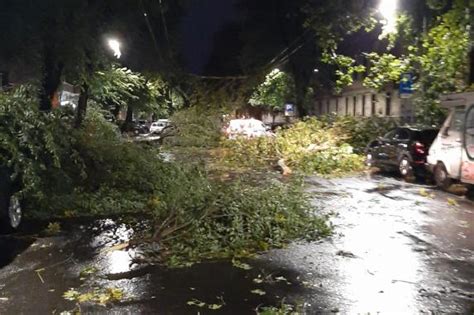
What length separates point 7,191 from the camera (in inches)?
326

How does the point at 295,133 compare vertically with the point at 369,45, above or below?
below

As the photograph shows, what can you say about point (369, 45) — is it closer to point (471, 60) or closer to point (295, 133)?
point (295, 133)

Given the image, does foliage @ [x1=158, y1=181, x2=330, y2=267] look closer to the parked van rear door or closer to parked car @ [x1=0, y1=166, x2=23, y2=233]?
parked car @ [x1=0, y1=166, x2=23, y2=233]

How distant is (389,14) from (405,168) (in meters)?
4.62

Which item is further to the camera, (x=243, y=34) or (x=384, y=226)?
(x=243, y=34)

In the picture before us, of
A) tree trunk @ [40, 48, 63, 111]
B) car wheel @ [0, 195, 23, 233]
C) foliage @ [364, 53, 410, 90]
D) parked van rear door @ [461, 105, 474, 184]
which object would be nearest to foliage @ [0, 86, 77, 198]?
car wheel @ [0, 195, 23, 233]

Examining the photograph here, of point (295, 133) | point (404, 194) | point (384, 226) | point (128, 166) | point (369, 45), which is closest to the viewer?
point (384, 226)

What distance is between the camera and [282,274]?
6469 mm

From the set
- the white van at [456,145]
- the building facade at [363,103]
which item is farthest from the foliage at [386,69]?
the building facade at [363,103]

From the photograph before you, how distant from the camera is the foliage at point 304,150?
1908cm

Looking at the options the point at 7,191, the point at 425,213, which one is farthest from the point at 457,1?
the point at 7,191

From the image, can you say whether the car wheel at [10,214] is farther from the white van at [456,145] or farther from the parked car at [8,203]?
the white van at [456,145]

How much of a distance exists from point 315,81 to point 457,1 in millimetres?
31966

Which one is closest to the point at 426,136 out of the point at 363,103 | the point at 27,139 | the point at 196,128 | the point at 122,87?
the point at 27,139
